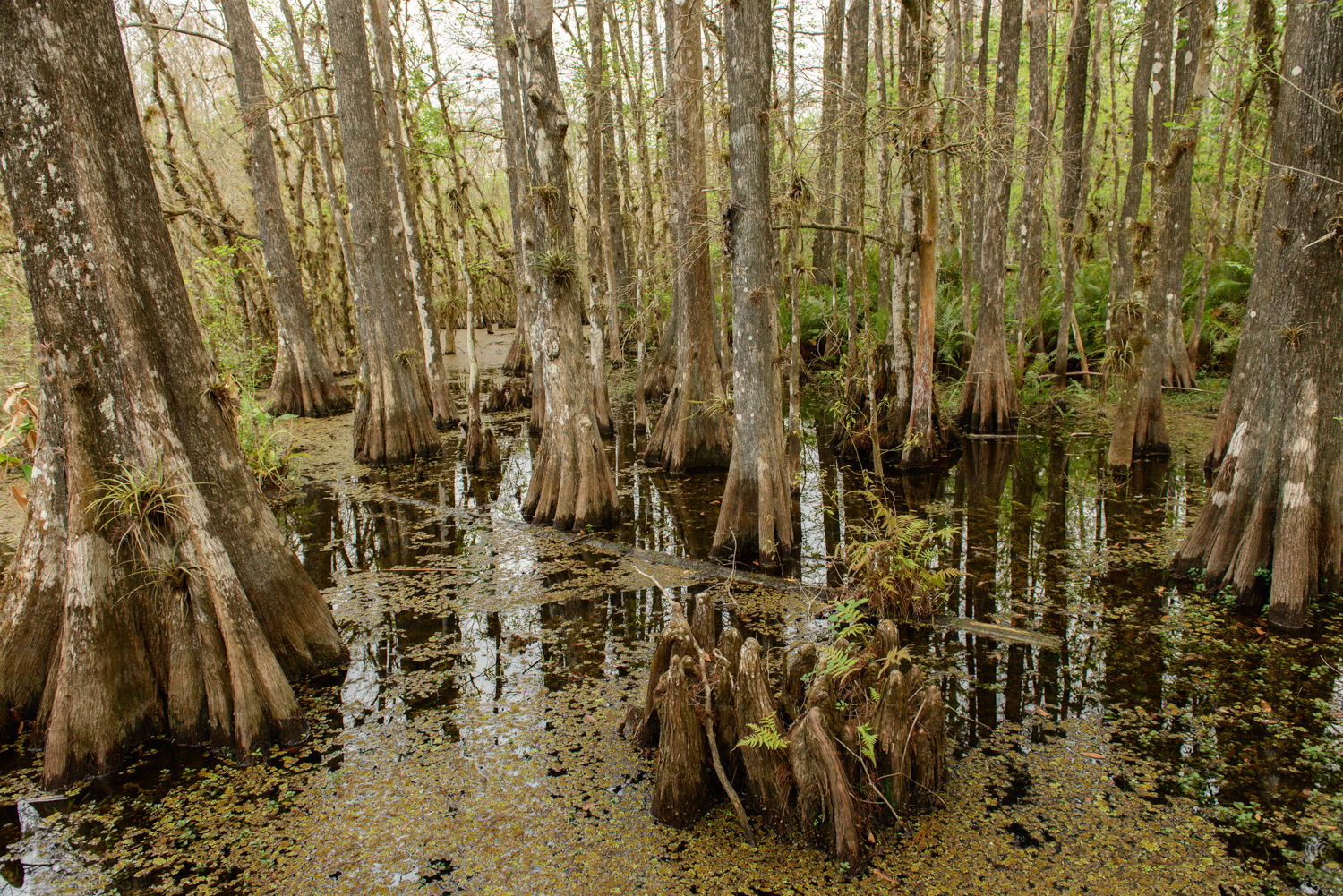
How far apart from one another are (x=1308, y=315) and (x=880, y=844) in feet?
13.5

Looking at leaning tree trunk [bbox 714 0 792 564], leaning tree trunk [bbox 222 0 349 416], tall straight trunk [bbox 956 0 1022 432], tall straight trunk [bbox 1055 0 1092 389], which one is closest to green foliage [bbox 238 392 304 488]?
leaning tree trunk [bbox 222 0 349 416]

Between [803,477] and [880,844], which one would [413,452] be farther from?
[880,844]

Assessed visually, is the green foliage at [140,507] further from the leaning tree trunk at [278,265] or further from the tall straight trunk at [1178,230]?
the leaning tree trunk at [278,265]

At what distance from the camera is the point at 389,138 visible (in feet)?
33.5

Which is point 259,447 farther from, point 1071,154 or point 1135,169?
point 1135,169

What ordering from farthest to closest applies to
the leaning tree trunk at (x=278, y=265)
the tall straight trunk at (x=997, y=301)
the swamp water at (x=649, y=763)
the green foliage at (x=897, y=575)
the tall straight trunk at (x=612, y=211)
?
the tall straight trunk at (x=612, y=211), the leaning tree trunk at (x=278, y=265), the tall straight trunk at (x=997, y=301), the green foliage at (x=897, y=575), the swamp water at (x=649, y=763)

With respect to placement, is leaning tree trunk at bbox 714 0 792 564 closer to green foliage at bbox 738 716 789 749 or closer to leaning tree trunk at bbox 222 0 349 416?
green foliage at bbox 738 716 789 749

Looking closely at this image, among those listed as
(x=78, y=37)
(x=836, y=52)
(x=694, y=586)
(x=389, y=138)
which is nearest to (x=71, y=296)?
(x=78, y=37)

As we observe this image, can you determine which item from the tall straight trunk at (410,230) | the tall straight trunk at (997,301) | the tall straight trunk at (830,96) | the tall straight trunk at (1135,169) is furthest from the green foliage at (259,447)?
the tall straight trunk at (1135,169)

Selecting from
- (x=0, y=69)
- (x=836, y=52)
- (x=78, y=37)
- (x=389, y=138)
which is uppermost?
(x=836, y=52)

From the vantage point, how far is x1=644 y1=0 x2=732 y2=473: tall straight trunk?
351 inches

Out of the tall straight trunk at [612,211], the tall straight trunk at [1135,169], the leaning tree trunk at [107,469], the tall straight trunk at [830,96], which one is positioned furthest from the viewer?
the tall straight trunk at [612,211]

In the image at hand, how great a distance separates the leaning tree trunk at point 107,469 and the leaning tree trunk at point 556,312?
10.6 ft

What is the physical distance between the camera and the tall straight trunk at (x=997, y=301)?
8.91 meters
